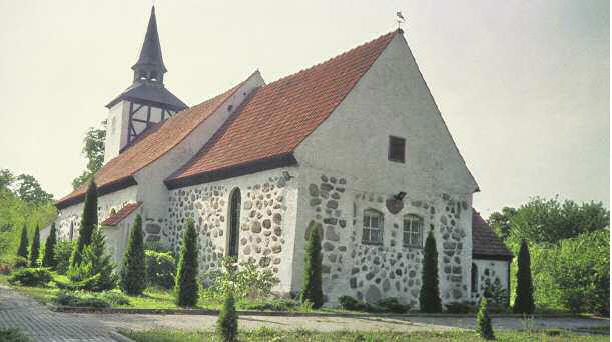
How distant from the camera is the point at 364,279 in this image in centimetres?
1847

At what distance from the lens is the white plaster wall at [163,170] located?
23.8 metres

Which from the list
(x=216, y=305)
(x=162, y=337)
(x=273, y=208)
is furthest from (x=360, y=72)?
(x=162, y=337)

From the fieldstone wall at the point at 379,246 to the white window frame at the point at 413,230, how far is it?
0.13 meters

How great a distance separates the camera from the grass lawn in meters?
9.77

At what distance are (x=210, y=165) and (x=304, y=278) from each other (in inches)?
254

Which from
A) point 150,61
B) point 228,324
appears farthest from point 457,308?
point 150,61

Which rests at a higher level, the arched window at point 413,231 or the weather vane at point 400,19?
the weather vane at point 400,19

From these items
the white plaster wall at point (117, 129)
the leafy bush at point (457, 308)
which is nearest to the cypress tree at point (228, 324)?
the leafy bush at point (457, 308)

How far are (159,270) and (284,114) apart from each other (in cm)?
646

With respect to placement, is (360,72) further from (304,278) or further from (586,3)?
(586,3)

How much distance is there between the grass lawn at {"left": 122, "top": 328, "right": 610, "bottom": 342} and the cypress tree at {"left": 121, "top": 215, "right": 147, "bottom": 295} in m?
7.40

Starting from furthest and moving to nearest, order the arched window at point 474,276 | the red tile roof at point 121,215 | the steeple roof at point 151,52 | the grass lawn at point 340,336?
the steeple roof at point 151,52, the arched window at point 474,276, the red tile roof at point 121,215, the grass lawn at point 340,336

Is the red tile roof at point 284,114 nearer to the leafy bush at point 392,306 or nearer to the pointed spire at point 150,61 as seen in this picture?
the leafy bush at point 392,306

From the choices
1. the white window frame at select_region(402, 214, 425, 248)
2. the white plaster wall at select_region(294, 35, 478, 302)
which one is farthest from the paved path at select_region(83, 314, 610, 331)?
the white window frame at select_region(402, 214, 425, 248)
